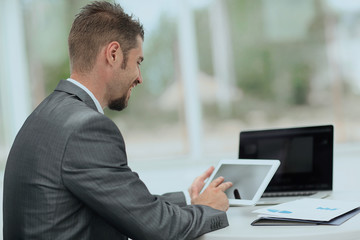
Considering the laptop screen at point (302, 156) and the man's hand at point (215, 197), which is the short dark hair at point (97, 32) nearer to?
the man's hand at point (215, 197)

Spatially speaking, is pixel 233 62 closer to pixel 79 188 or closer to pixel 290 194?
pixel 290 194

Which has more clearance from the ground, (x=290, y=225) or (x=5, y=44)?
(x=5, y=44)

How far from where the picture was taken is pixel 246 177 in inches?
72.6

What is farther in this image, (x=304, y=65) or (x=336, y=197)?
(x=304, y=65)

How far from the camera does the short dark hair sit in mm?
1686

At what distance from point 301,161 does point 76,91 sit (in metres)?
1.05

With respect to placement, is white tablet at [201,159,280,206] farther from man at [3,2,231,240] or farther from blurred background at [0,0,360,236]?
blurred background at [0,0,360,236]

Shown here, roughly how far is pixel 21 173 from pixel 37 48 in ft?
9.45

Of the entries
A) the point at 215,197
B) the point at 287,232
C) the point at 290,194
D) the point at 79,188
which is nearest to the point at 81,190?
the point at 79,188

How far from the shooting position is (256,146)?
219cm

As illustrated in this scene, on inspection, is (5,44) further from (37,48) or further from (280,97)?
(280,97)

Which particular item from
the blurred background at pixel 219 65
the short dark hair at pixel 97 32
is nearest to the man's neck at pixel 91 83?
the short dark hair at pixel 97 32

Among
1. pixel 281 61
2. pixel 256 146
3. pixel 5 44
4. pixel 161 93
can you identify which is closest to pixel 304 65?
pixel 281 61

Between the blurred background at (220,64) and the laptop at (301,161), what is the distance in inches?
76.7
